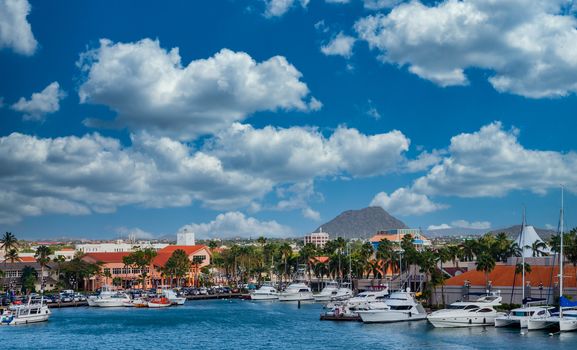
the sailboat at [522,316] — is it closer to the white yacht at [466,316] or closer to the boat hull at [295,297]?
the white yacht at [466,316]

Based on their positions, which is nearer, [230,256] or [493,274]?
[493,274]

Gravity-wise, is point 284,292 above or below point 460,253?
below

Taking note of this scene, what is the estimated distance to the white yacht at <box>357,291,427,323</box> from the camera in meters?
94.1

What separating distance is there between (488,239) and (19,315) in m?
97.7

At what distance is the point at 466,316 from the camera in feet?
281

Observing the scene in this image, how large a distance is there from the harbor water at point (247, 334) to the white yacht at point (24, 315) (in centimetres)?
189

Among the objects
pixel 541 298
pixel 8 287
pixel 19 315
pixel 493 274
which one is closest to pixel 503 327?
pixel 541 298

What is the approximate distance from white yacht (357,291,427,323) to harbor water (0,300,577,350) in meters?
1.72

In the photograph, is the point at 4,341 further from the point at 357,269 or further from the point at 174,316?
the point at 357,269

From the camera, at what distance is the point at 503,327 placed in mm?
84188

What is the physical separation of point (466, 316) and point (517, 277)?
13703 millimetres

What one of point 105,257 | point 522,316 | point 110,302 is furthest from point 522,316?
point 105,257

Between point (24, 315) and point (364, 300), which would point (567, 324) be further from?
point (24, 315)

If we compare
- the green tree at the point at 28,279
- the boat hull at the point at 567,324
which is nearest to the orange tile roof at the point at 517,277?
the boat hull at the point at 567,324
